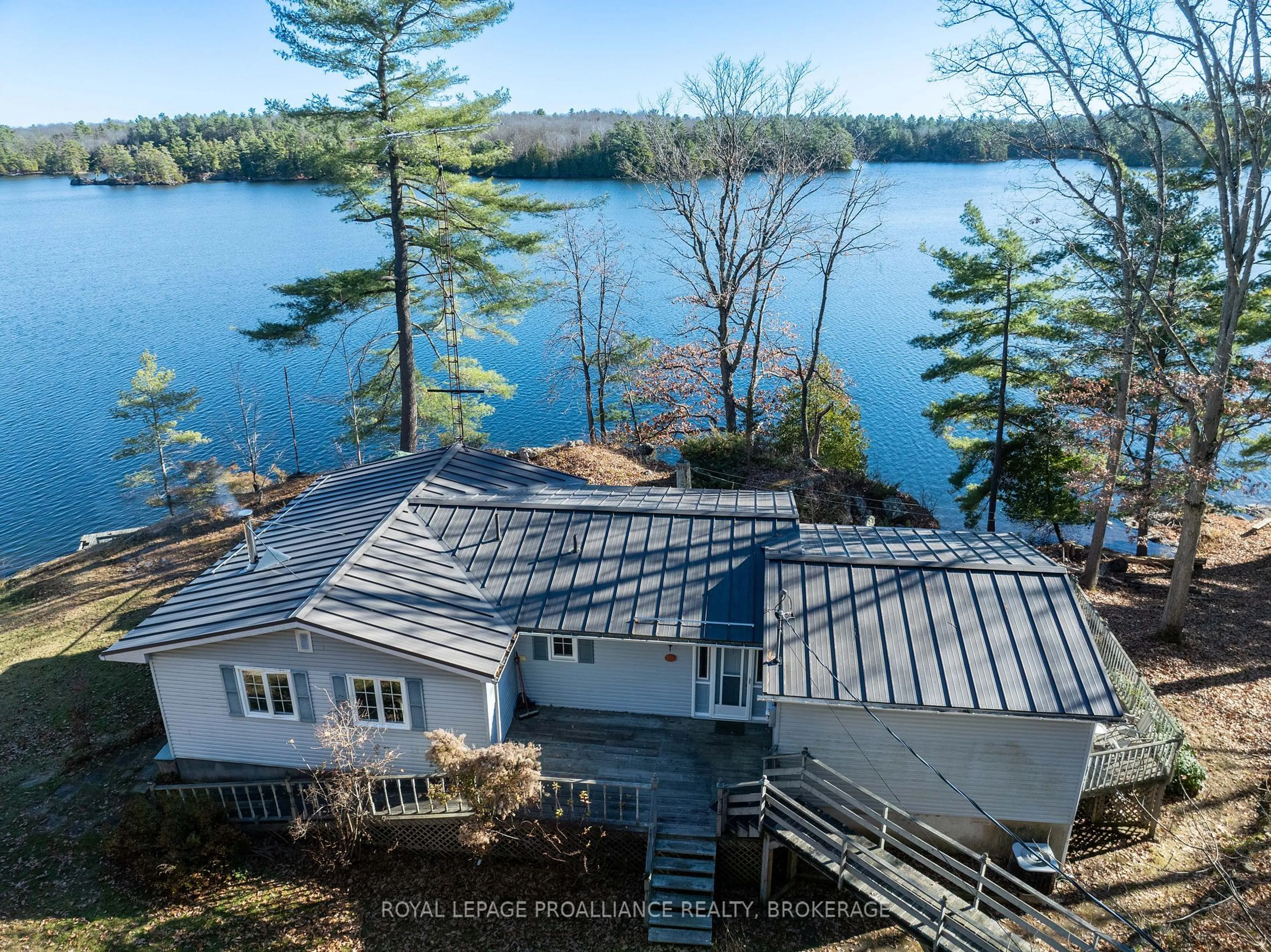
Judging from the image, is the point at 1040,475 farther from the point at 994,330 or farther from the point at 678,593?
the point at 678,593

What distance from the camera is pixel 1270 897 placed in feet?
39.1

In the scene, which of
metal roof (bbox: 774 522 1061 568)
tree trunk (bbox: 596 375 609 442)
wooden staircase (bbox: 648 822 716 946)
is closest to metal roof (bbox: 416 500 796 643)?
metal roof (bbox: 774 522 1061 568)

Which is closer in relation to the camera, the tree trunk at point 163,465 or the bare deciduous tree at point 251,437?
the bare deciduous tree at point 251,437

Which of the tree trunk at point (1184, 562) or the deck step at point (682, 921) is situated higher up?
the tree trunk at point (1184, 562)

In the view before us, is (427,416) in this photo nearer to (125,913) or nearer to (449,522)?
(449,522)

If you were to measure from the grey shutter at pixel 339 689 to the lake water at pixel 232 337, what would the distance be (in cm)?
2340

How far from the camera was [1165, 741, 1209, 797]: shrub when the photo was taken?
14.0 m

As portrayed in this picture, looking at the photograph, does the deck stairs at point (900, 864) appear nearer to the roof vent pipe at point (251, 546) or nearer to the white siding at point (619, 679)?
the white siding at point (619, 679)

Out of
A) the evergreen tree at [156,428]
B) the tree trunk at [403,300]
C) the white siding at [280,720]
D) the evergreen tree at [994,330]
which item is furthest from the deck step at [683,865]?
the evergreen tree at [156,428]

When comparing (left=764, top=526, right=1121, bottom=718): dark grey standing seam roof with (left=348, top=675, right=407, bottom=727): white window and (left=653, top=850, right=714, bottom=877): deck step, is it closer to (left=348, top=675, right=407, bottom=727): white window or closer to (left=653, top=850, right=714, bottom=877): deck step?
(left=653, top=850, right=714, bottom=877): deck step

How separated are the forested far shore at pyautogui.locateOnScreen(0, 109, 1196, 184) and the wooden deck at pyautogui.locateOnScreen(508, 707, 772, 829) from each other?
94.8ft

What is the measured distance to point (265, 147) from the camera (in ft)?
345

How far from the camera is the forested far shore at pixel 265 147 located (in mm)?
83375

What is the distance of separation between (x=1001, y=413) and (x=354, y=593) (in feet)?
74.4
